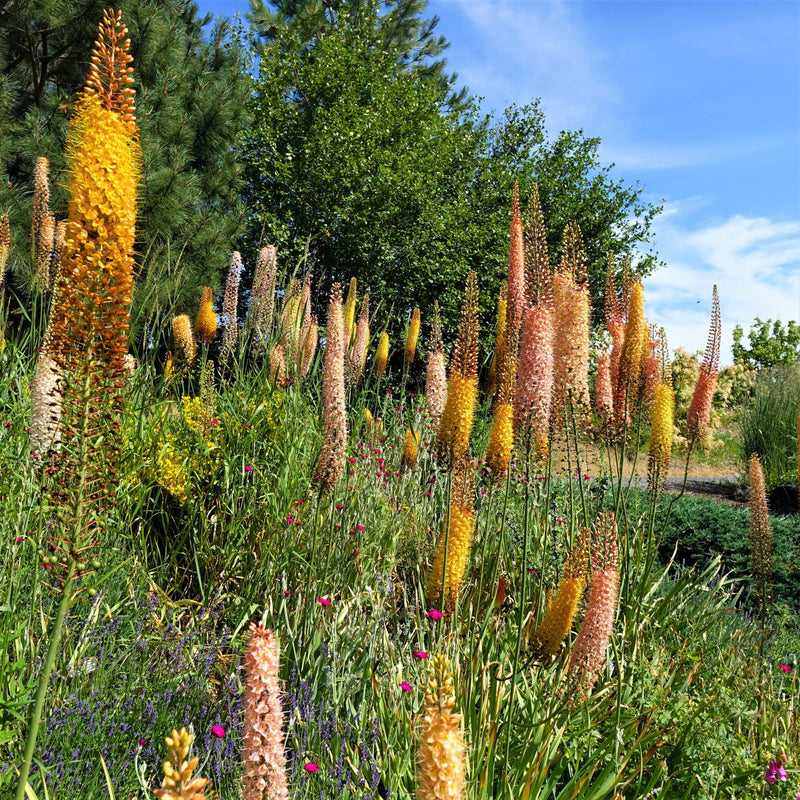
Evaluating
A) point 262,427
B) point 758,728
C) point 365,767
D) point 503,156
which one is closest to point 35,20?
point 262,427

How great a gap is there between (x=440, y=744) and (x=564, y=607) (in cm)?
189

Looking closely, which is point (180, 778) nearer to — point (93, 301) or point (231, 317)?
point (93, 301)

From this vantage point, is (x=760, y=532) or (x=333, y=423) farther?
(x=760, y=532)

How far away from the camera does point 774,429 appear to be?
44.9 feet

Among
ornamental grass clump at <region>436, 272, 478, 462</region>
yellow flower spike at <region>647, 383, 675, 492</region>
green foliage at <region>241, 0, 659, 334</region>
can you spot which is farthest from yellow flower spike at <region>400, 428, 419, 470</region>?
green foliage at <region>241, 0, 659, 334</region>

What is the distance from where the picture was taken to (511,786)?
2.46 m

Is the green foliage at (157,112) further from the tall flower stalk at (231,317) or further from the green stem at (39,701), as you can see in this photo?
the green stem at (39,701)

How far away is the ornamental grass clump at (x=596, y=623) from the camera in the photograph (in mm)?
2793

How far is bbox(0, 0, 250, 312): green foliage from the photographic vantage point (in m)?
9.74

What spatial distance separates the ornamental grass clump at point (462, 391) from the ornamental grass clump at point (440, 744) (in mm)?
1873

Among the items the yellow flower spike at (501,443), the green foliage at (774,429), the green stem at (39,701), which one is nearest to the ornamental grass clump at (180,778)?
the green stem at (39,701)

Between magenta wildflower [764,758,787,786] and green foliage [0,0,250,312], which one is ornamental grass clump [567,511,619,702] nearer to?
magenta wildflower [764,758,787,786]

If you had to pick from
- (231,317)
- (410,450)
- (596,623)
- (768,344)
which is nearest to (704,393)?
(410,450)

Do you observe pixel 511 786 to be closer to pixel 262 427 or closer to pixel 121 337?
pixel 121 337
